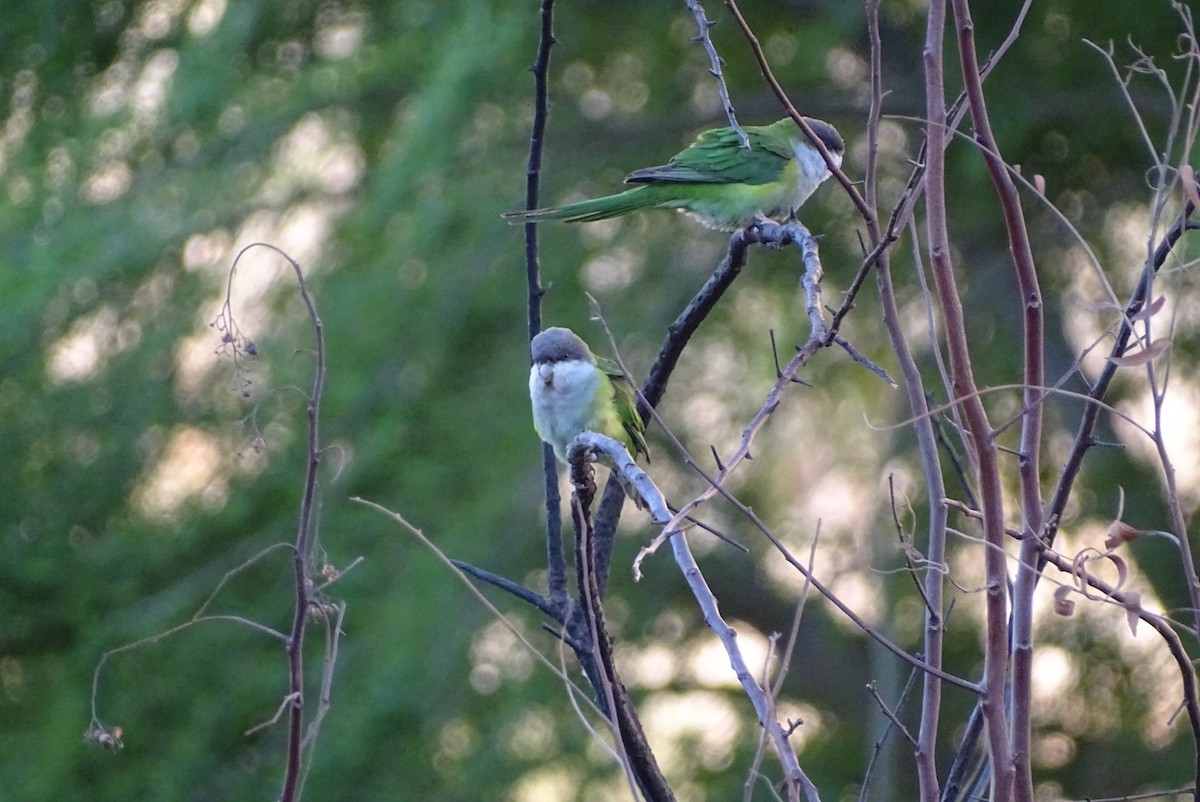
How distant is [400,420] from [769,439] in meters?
1.77

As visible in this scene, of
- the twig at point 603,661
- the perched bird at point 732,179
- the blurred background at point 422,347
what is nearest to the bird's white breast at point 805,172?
the perched bird at point 732,179

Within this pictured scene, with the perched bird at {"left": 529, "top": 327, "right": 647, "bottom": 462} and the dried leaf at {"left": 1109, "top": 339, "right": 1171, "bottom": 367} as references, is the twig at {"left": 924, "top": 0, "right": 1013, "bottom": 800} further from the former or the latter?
the perched bird at {"left": 529, "top": 327, "right": 647, "bottom": 462}

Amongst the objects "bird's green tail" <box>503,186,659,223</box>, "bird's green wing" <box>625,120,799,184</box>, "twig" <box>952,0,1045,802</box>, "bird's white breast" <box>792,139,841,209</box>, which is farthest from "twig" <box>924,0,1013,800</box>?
"bird's white breast" <box>792,139,841,209</box>

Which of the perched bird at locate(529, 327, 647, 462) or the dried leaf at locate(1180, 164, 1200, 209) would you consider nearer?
the dried leaf at locate(1180, 164, 1200, 209)

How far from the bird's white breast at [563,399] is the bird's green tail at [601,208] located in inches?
13.1

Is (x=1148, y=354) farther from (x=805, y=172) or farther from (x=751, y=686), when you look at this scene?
(x=805, y=172)

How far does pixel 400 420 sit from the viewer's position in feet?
14.2

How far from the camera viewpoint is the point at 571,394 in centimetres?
288

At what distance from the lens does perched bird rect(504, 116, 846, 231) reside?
318 cm

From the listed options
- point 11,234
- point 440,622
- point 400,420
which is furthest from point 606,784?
point 11,234

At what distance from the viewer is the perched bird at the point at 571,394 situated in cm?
287

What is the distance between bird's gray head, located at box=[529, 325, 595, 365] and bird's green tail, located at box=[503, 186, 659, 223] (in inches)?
10.5

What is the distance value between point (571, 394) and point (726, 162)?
0.84 metres

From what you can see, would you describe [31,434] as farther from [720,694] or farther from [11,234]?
[720,694]
